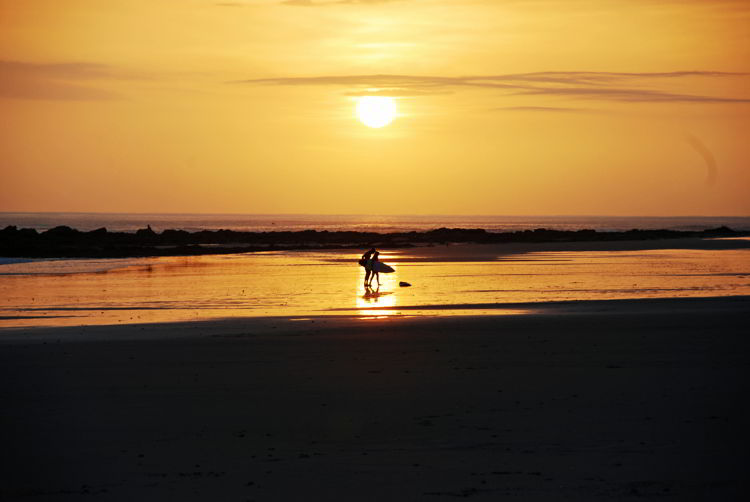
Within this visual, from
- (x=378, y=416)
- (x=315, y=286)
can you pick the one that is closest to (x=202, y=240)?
(x=315, y=286)

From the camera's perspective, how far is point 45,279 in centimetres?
3825

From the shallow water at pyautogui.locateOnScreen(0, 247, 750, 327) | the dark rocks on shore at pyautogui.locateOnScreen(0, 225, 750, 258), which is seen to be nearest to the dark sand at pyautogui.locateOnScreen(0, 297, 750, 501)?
the shallow water at pyautogui.locateOnScreen(0, 247, 750, 327)

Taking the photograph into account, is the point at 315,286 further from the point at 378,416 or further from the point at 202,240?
the point at 202,240

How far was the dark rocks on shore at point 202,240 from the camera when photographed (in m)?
63.5

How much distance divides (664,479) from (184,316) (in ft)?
57.0

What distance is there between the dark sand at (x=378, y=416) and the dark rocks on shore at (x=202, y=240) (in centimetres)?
4645

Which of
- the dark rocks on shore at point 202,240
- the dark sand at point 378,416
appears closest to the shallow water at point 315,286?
the dark sand at point 378,416

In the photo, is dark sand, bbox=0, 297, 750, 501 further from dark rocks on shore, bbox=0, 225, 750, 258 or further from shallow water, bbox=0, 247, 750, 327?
dark rocks on shore, bbox=0, 225, 750, 258

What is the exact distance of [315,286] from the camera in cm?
3459

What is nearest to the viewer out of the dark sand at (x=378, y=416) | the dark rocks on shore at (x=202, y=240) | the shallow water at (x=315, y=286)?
the dark sand at (x=378, y=416)

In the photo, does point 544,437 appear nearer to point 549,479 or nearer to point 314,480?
point 549,479

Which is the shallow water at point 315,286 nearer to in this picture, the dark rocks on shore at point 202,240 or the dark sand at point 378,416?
the dark sand at point 378,416

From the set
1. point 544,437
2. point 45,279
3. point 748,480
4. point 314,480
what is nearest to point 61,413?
point 314,480

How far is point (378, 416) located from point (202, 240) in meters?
77.7
